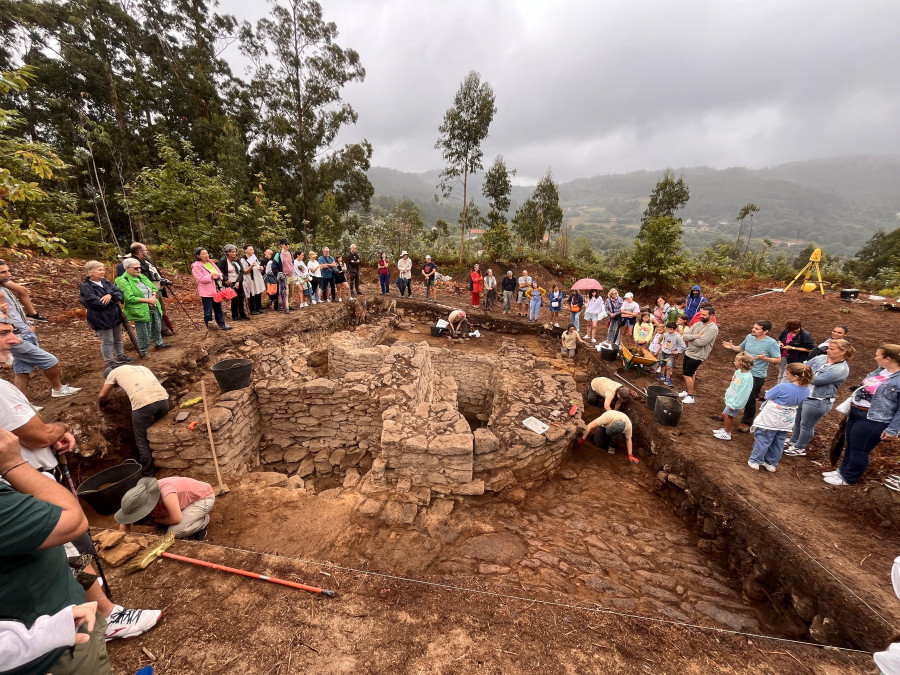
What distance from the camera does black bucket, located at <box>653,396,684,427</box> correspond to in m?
6.06

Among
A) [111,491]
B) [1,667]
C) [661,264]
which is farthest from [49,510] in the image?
[661,264]

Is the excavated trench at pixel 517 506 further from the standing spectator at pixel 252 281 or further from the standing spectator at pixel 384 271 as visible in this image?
the standing spectator at pixel 384 271

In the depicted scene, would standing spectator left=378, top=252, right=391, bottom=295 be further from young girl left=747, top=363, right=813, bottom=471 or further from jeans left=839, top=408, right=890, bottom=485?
jeans left=839, top=408, right=890, bottom=485

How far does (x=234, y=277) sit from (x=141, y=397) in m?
4.54

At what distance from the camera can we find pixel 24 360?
462cm

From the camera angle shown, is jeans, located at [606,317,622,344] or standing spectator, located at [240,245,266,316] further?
jeans, located at [606,317,622,344]

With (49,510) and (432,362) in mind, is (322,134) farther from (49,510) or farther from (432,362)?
(49,510)

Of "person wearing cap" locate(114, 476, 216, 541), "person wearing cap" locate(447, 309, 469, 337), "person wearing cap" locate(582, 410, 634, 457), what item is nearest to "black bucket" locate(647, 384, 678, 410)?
"person wearing cap" locate(582, 410, 634, 457)

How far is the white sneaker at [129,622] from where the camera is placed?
8.02ft

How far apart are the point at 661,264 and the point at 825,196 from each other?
831 feet

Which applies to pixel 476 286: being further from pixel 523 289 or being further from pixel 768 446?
pixel 768 446

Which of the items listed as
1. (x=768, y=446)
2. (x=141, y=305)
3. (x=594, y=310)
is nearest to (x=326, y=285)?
(x=141, y=305)

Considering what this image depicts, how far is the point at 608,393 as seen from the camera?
664 centimetres

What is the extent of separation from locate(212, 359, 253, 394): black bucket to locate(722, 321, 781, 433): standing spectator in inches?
332
